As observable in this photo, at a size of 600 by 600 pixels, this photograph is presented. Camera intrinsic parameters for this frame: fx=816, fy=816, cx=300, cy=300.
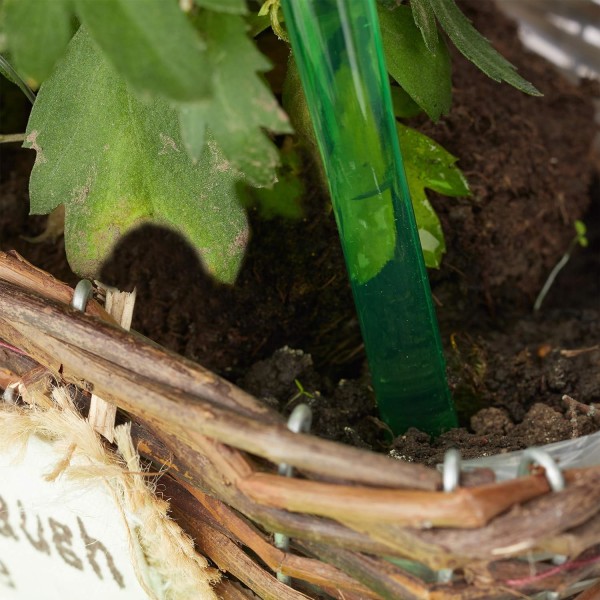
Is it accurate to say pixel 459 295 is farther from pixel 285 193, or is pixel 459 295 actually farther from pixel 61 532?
pixel 61 532

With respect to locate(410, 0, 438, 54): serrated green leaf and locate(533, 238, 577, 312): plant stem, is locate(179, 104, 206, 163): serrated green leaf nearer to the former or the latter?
locate(410, 0, 438, 54): serrated green leaf

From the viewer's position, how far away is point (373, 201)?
63 cm

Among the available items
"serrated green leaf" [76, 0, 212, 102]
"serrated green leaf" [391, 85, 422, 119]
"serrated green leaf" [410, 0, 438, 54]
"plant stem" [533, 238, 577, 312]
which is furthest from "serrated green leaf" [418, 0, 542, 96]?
"plant stem" [533, 238, 577, 312]

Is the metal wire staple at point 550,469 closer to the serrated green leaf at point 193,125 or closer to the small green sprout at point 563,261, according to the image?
the serrated green leaf at point 193,125

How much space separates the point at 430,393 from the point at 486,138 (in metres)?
0.40

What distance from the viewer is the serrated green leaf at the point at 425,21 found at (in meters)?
0.64

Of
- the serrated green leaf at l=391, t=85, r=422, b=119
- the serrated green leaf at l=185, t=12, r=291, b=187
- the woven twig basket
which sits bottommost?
the woven twig basket

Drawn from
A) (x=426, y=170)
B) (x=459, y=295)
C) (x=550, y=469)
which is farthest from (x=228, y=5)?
(x=459, y=295)

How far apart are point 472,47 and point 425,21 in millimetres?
51

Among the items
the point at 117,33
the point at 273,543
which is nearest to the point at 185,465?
the point at 273,543

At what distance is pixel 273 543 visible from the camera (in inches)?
22.4

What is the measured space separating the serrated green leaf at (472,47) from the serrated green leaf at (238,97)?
0.22 metres

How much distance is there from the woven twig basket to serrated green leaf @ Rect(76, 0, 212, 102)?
172mm

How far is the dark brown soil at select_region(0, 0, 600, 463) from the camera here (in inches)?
30.7
